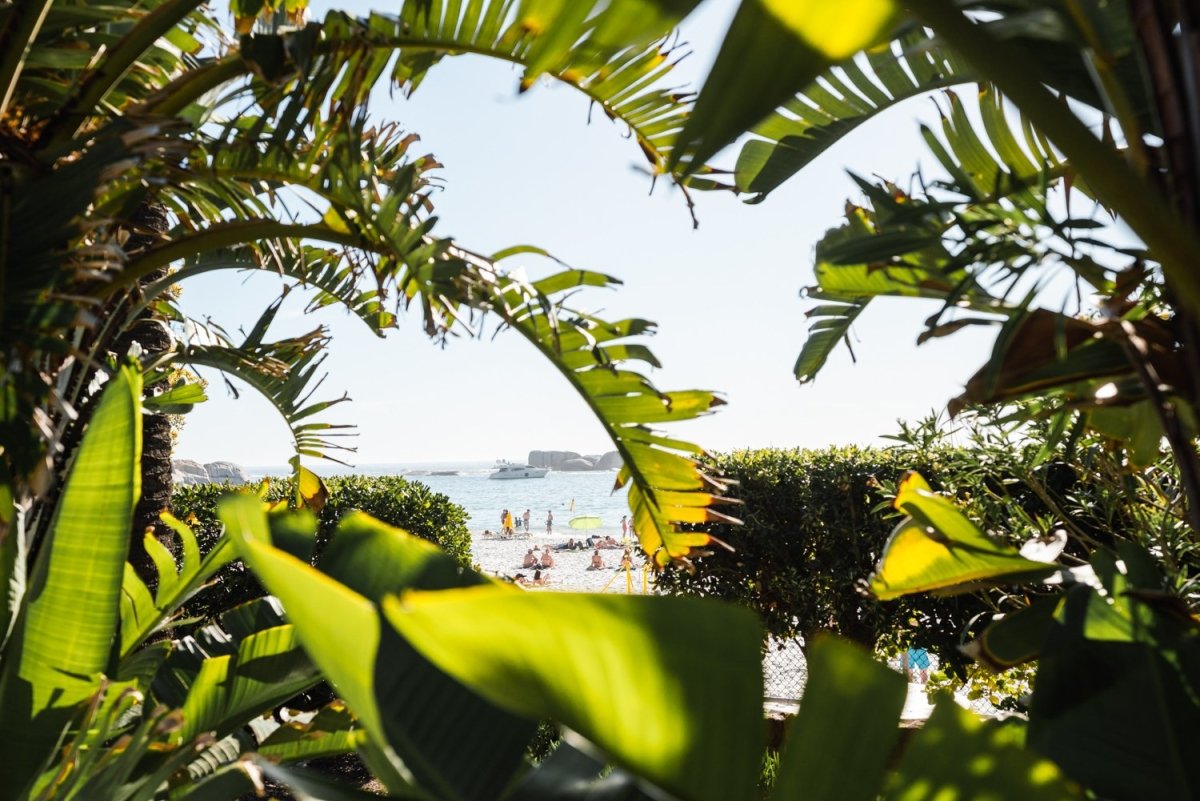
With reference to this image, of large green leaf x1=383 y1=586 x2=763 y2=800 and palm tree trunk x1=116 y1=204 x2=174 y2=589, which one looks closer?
large green leaf x1=383 y1=586 x2=763 y2=800

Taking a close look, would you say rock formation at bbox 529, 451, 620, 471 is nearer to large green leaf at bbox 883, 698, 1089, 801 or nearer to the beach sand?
the beach sand

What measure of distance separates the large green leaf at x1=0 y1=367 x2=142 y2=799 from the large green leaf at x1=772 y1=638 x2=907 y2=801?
4.28ft

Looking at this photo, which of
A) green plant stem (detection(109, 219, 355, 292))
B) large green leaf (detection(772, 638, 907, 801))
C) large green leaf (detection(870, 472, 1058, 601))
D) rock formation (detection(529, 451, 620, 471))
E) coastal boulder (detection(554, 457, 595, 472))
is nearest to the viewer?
large green leaf (detection(772, 638, 907, 801))

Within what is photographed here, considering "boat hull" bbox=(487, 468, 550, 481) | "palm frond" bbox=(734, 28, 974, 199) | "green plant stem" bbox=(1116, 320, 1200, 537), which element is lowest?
"boat hull" bbox=(487, 468, 550, 481)

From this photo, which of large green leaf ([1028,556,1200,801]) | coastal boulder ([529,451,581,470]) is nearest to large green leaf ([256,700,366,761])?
large green leaf ([1028,556,1200,801])

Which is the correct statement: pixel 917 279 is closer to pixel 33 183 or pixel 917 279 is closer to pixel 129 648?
Answer: pixel 33 183

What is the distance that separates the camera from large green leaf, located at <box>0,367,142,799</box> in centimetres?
137

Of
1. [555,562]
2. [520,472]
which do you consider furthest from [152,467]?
[520,472]

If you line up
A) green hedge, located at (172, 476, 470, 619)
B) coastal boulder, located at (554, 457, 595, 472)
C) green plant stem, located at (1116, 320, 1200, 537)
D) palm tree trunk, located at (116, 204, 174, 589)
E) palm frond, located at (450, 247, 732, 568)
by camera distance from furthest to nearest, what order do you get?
coastal boulder, located at (554, 457, 595, 472)
green hedge, located at (172, 476, 470, 619)
palm tree trunk, located at (116, 204, 174, 589)
palm frond, located at (450, 247, 732, 568)
green plant stem, located at (1116, 320, 1200, 537)

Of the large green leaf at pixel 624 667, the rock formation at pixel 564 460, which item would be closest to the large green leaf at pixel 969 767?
the large green leaf at pixel 624 667

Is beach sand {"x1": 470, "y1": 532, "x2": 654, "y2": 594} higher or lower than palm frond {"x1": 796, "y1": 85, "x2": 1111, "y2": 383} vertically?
lower

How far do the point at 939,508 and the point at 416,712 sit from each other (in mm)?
736

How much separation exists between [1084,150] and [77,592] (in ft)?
5.24

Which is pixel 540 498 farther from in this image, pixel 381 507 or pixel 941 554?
pixel 941 554
